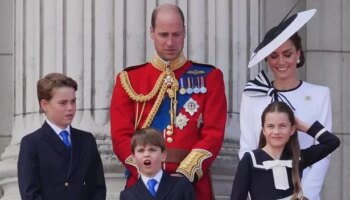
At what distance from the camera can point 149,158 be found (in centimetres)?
854

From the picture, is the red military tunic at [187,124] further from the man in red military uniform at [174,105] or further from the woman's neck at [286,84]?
the woman's neck at [286,84]

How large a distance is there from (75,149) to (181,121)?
69 centimetres

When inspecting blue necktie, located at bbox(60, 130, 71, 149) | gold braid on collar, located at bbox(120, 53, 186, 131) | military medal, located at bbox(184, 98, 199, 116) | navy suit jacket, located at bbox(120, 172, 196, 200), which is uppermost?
gold braid on collar, located at bbox(120, 53, 186, 131)

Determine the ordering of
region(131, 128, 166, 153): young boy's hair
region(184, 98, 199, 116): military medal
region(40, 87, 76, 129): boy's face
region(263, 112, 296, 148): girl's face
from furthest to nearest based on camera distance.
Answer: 1. region(184, 98, 199, 116): military medal
2. region(40, 87, 76, 129): boy's face
3. region(263, 112, 296, 148): girl's face
4. region(131, 128, 166, 153): young boy's hair

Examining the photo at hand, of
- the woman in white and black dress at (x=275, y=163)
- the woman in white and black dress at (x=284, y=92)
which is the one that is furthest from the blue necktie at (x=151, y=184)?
the woman in white and black dress at (x=284, y=92)

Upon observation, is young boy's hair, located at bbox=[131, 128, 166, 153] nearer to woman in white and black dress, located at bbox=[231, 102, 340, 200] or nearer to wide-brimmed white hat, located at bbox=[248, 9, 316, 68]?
woman in white and black dress, located at bbox=[231, 102, 340, 200]

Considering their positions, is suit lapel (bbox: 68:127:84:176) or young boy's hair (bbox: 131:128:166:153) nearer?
young boy's hair (bbox: 131:128:166:153)

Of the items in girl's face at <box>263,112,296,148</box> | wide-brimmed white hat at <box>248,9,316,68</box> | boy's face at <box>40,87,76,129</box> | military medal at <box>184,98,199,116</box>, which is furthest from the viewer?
military medal at <box>184,98,199,116</box>

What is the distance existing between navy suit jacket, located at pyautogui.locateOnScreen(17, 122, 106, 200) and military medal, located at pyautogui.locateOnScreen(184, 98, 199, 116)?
664 mm

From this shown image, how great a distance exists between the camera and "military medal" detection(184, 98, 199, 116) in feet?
30.1

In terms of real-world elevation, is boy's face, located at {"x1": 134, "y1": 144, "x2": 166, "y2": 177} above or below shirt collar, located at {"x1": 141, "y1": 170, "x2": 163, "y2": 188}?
above

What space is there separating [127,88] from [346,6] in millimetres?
3453

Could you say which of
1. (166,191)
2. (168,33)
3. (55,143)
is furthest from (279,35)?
(55,143)

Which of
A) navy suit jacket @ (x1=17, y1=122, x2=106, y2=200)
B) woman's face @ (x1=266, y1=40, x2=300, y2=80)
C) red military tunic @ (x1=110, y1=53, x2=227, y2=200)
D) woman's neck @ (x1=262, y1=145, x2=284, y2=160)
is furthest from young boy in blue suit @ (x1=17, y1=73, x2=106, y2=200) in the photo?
woman's face @ (x1=266, y1=40, x2=300, y2=80)
